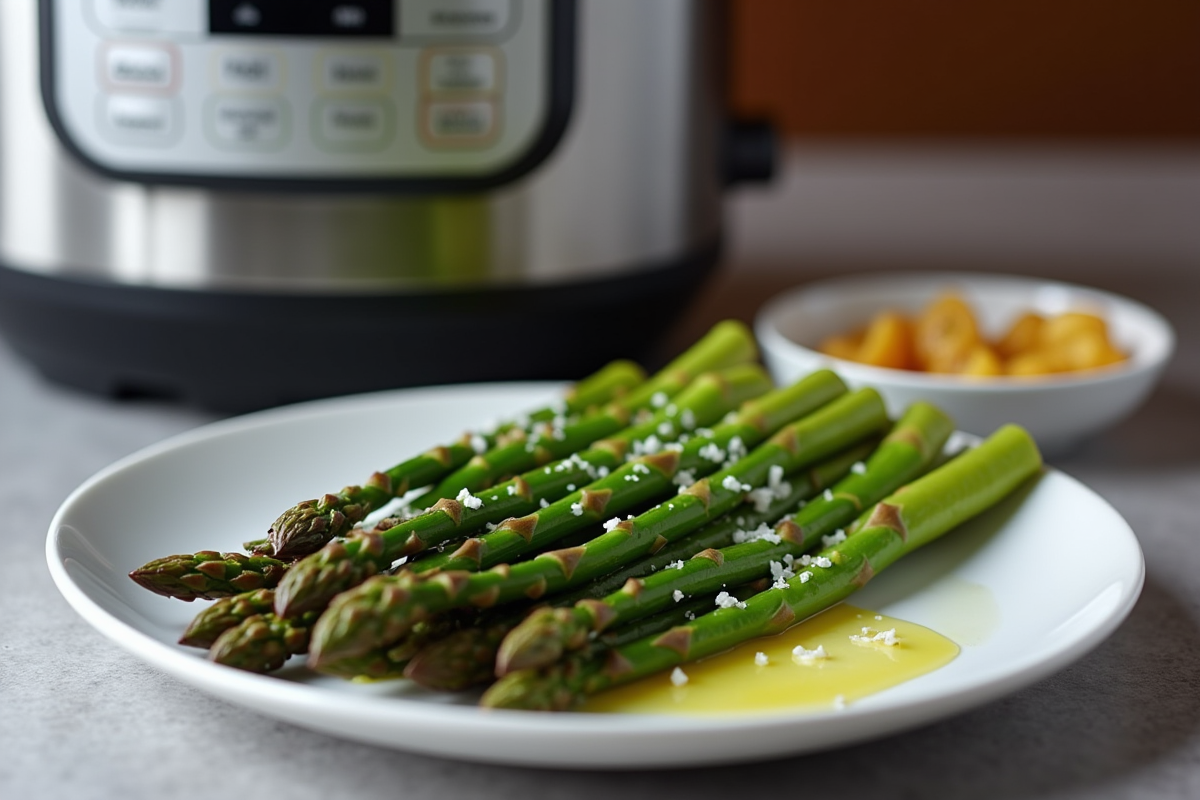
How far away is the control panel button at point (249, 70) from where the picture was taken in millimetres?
846

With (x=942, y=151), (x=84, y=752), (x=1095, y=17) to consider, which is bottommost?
(x=84, y=752)

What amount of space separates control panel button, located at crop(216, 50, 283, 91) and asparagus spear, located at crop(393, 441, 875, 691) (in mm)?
417

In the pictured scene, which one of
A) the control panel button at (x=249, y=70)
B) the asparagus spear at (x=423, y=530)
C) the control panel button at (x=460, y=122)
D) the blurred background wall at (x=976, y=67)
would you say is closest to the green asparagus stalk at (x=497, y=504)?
the asparagus spear at (x=423, y=530)

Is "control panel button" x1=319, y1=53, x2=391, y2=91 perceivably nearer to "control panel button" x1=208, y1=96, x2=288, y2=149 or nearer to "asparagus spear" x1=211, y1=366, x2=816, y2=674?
"control panel button" x1=208, y1=96, x2=288, y2=149

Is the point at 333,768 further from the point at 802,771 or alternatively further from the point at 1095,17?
the point at 1095,17

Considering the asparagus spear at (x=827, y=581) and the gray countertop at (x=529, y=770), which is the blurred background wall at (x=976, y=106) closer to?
the asparagus spear at (x=827, y=581)

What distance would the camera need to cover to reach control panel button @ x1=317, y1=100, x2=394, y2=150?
2.79 ft

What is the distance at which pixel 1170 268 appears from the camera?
1456 mm

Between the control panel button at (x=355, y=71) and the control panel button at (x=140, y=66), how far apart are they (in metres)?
0.10

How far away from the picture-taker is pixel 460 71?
0.86m

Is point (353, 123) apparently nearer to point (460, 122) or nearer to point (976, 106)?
point (460, 122)

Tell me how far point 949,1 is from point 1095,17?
0.21 meters

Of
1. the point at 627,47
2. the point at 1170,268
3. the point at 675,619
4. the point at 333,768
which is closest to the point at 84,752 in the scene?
the point at 333,768

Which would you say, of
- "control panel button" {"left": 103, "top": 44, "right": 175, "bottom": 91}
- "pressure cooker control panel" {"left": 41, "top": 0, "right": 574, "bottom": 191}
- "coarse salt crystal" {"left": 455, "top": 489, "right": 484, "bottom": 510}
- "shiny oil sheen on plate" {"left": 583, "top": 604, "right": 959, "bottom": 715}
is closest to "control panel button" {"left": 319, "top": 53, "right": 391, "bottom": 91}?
"pressure cooker control panel" {"left": 41, "top": 0, "right": 574, "bottom": 191}
